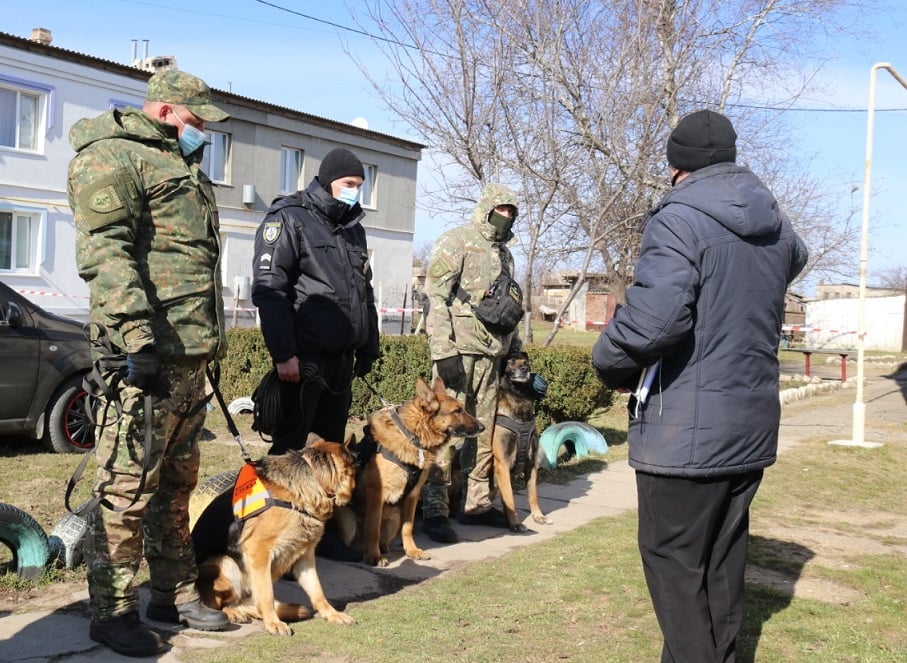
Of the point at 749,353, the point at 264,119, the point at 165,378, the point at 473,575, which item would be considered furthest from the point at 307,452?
the point at 264,119

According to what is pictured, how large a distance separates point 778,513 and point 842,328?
34.5m

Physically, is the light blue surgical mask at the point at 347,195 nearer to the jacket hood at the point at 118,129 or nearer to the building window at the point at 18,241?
the jacket hood at the point at 118,129

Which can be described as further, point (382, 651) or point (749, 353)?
point (382, 651)

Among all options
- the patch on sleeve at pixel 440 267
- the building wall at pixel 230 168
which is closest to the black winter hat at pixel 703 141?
the patch on sleeve at pixel 440 267

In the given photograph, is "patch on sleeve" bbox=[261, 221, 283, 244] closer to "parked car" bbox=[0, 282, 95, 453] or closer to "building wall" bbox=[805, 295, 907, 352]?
"parked car" bbox=[0, 282, 95, 453]

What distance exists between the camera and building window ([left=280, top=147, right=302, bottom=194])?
90.6ft

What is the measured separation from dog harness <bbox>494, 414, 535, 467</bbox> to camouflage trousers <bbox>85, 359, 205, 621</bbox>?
2811mm

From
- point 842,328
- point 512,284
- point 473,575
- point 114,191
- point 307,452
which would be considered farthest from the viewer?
point 842,328

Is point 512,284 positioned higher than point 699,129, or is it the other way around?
point 699,129

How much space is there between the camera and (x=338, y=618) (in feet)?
13.2

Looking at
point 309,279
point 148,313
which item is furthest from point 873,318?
point 148,313

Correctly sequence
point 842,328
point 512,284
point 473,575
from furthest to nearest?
point 842,328
point 512,284
point 473,575

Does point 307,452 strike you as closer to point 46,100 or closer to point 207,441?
point 207,441

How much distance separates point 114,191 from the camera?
3.29m
